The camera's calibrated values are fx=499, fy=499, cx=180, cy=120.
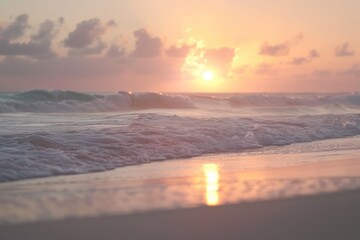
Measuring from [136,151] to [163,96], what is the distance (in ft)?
75.4

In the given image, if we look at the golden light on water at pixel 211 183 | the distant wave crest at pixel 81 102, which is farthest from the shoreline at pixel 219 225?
the distant wave crest at pixel 81 102

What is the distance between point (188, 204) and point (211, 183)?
1337 millimetres

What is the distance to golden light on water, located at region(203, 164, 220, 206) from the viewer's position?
506cm

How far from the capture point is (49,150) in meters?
7.94

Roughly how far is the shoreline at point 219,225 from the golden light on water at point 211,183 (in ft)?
1.00

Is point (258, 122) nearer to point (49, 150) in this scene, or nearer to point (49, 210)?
point (49, 150)

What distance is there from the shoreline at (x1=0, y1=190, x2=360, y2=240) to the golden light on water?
1.00ft

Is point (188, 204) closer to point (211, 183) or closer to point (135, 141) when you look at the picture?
point (211, 183)

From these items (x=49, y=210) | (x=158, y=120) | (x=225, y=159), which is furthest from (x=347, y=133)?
(x=49, y=210)

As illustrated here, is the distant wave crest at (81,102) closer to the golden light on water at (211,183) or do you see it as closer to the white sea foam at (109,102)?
the white sea foam at (109,102)

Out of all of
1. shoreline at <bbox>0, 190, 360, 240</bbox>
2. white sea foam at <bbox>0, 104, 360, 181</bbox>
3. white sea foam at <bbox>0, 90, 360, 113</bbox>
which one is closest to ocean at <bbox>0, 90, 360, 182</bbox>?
white sea foam at <bbox>0, 104, 360, 181</bbox>

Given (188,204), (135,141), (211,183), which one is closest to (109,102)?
(135,141)

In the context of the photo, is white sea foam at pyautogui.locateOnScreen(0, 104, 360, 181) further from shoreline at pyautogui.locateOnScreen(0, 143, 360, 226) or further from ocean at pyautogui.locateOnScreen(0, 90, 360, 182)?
shoreline at pyautogui.locateOnScreen(0, 143, 360, 226)

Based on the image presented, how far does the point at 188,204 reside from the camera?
484cm
